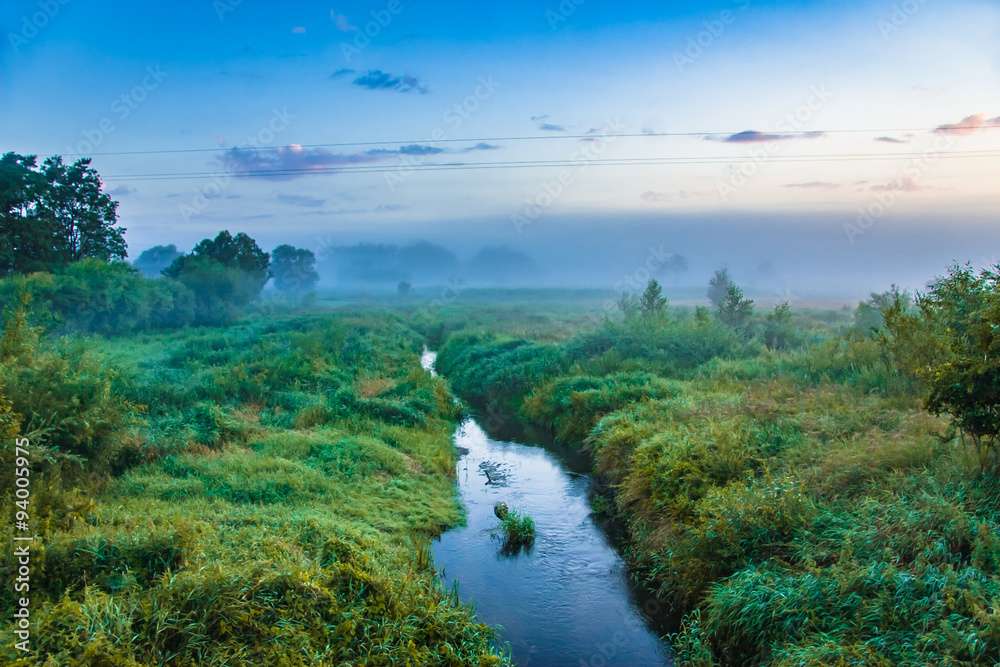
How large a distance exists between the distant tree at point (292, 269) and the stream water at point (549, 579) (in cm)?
12755

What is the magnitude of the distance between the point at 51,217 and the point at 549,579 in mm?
48797

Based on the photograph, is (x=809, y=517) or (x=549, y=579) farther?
(x=549, y=579)

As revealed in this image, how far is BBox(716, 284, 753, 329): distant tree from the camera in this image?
112 ft

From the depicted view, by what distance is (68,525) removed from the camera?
8852mm

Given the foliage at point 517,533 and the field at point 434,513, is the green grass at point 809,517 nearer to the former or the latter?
the field at point 434,513

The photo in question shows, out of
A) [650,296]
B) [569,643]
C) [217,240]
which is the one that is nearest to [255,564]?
[569,643]

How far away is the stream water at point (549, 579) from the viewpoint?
8953 mm

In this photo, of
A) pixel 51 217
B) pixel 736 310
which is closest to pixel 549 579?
pixel 736 310

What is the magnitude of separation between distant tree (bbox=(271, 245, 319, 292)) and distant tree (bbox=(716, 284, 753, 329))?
115362 millimetres

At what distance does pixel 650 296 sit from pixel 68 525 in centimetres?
3041

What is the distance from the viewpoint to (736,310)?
34406mm

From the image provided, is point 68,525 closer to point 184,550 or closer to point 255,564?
point 184,550

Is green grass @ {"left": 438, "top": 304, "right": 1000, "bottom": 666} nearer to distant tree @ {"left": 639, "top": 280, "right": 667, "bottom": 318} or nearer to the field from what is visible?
the field

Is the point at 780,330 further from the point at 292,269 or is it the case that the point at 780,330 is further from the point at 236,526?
the point at 292,269
